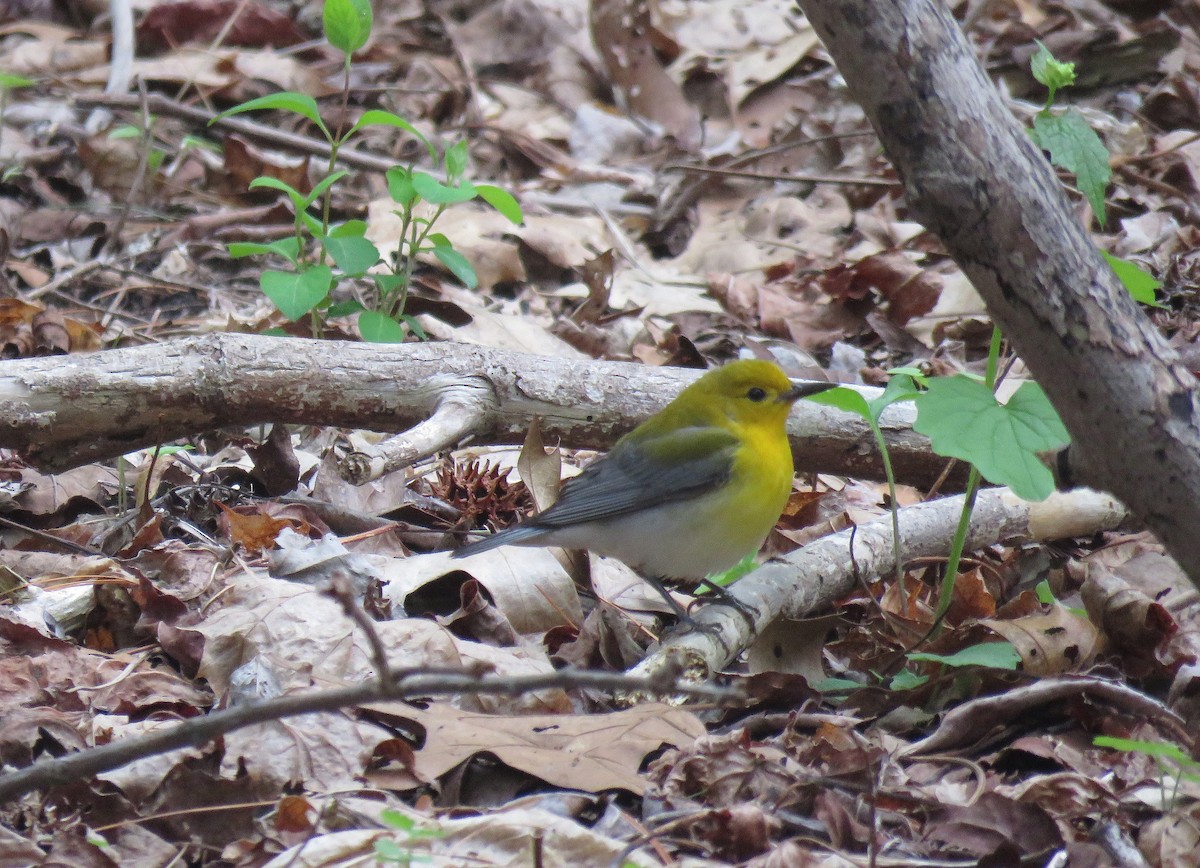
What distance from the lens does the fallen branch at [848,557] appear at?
3645 mm

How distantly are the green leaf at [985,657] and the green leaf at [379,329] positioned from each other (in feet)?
9.04

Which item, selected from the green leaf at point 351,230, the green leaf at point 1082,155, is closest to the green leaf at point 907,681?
the green leaf at point 1082,155

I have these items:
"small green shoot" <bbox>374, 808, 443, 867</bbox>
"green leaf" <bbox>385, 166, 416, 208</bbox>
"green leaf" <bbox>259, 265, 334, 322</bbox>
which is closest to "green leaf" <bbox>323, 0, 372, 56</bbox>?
"green leaf" <bbox>385, 166, 416, 208</bbox>

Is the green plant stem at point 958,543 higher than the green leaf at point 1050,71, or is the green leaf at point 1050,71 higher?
the green leaf at point 1050,71

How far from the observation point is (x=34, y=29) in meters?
10.3

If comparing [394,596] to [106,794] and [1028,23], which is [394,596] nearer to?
[106,794]

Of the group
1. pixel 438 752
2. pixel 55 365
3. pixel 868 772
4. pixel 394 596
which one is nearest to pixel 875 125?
pixel 868 772

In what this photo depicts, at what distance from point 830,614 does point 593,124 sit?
6.41 metres

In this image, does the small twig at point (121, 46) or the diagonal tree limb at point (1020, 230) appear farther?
the small twig at point (121, 46)

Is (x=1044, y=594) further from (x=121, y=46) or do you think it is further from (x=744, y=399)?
(x=121, y=46)

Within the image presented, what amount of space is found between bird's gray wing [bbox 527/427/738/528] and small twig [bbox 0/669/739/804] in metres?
2.25

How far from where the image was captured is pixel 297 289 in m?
4.89

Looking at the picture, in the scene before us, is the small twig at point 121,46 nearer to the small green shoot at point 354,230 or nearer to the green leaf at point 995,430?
the small green shoot at point 354,230

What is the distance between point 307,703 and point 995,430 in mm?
1785
